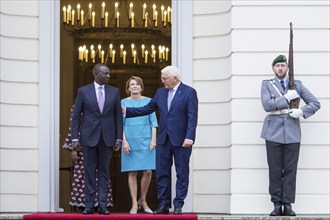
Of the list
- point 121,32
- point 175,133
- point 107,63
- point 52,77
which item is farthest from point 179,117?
point 107,63

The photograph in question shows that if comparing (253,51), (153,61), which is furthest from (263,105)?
(153,61)

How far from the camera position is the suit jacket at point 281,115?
49.3ft

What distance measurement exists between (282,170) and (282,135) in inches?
16.8

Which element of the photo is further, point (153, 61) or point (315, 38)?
point (153, 61)

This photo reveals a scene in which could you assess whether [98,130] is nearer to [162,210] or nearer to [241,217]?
[162,210]

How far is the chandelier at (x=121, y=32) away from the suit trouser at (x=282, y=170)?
14.2 feet

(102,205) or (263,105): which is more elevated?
(263,105)

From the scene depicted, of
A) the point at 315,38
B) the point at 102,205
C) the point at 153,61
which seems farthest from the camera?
the point at 153,61

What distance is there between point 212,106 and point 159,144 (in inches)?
56.2

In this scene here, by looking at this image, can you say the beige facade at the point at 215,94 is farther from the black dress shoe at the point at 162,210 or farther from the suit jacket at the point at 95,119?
the suit jacket at the point at 95,119

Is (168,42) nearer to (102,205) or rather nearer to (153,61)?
(153,61)

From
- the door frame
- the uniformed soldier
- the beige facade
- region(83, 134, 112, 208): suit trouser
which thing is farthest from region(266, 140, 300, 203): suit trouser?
region(83, 134, 112, 208): suit trouser

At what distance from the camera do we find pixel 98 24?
20.6 meters

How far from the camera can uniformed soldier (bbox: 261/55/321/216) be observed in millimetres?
15008
